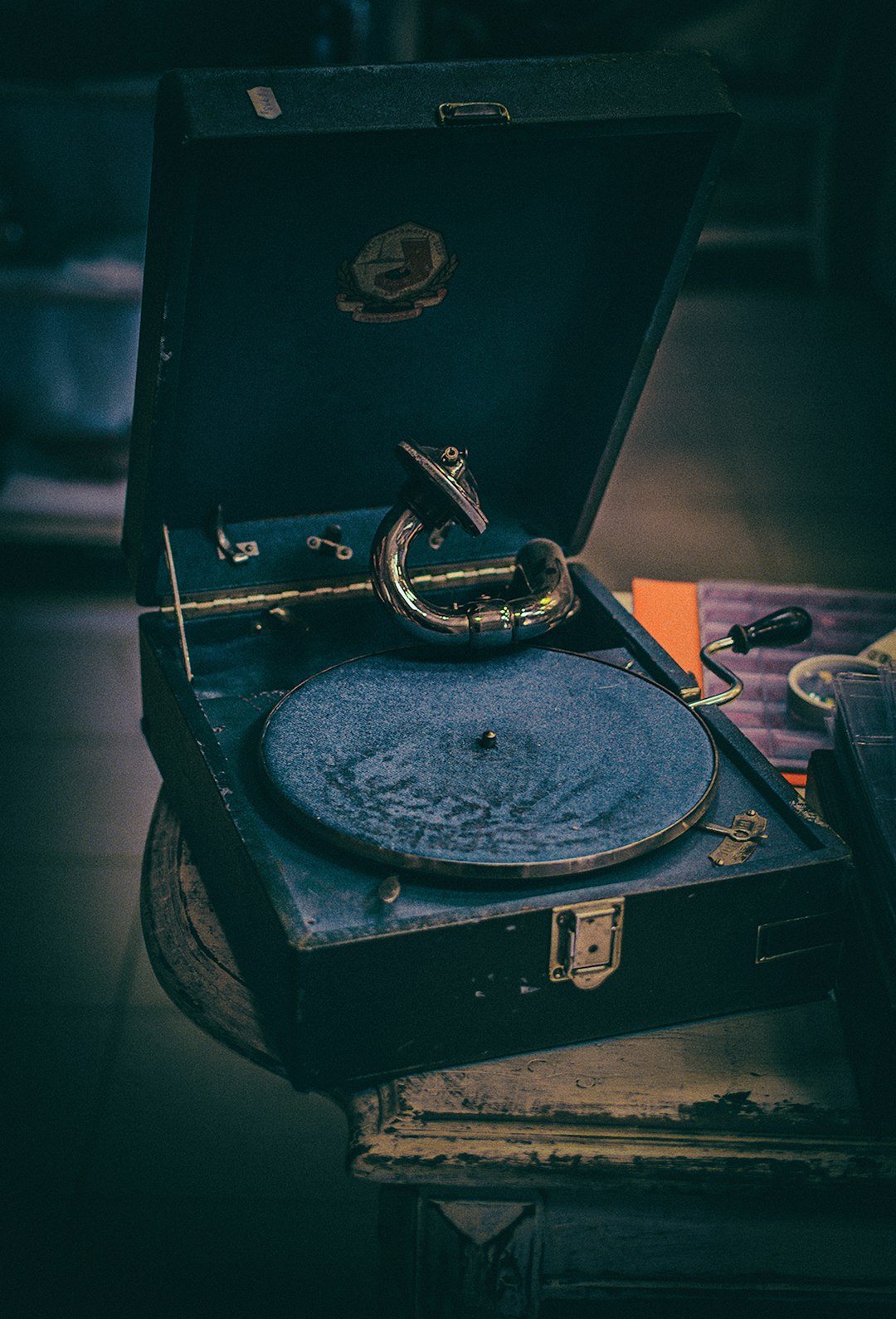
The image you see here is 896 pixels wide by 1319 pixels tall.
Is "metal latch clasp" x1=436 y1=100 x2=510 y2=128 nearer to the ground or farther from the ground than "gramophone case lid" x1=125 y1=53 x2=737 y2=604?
farther from the ground

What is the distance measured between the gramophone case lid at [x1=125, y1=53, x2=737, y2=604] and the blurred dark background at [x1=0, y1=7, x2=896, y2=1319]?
3.30ft

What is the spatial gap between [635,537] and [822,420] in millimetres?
1338

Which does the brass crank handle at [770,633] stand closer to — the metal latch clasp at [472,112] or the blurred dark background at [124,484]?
the metal latch clasp at [472,112]

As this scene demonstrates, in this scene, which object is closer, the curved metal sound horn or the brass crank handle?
the curved metal sound horn

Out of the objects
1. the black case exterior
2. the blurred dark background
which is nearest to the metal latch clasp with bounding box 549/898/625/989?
the black case exterior

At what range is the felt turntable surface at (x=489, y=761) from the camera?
4.05ft

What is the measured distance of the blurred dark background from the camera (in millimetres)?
2037

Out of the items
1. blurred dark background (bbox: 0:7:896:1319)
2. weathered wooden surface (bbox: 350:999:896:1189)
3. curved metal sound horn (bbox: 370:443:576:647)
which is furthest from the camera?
blurred dark background (bbox: 0:7:896:1319)

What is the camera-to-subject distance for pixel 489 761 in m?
1.38

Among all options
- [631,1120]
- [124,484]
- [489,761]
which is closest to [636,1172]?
[631,1120]

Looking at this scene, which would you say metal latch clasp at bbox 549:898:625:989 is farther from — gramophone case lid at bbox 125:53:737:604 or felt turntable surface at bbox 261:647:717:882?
gramophone case lid at bbox 125:53:737:604

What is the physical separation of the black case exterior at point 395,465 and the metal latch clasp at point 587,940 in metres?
0.01

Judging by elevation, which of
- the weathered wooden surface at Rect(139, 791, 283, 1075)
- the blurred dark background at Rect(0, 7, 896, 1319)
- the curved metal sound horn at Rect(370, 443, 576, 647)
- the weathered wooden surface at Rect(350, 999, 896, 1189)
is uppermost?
the curved metal sound horn at Rect(370, 443, 576, 647)

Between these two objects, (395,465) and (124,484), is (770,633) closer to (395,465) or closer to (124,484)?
(395,465)
